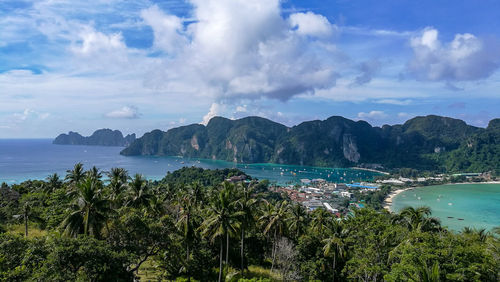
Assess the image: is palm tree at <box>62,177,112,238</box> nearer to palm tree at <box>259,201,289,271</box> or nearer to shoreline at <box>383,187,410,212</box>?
palm tree at <box>259,201,289,271</box>

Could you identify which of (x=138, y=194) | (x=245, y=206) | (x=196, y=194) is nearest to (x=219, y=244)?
(x=245, y=206)

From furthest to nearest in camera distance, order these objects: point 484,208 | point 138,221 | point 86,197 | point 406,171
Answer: point 406,171
point 484,208
point 138,221
point 86,197

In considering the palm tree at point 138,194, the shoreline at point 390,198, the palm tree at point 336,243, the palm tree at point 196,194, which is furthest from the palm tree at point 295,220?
the shoreline at point 390,198

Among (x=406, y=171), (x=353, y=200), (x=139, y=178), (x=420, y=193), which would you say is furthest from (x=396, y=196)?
(x=139, y=178)

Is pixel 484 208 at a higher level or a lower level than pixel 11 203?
lower

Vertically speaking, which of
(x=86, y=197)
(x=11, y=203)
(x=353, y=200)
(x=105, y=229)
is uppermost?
(x=86, y=197)

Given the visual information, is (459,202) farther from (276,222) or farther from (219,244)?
(219,244)

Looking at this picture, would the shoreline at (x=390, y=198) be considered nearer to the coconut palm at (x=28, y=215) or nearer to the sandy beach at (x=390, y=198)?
the sandy beach at (x=390, y=198)

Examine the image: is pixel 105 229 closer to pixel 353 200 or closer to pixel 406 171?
pixel 353 200

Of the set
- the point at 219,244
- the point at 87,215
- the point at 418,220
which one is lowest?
the point at 219,244
